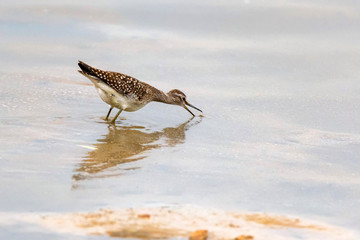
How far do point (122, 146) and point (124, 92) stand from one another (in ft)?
5.21

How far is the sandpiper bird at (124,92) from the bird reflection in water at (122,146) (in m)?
0.48

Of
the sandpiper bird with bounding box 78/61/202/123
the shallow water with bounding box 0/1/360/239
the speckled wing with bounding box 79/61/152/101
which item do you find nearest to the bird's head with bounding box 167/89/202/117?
the sandpiper bird with bounding box 78/61/202/123

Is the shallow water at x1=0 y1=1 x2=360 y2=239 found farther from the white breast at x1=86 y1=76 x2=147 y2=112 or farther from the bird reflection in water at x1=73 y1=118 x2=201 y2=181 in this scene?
the white breast at x1=86 y1=76 x2=147 y2=112

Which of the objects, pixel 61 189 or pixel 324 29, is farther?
pixel 324 29

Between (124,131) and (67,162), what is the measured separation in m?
1.68

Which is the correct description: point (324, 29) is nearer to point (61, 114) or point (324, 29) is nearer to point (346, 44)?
point (346, 44)

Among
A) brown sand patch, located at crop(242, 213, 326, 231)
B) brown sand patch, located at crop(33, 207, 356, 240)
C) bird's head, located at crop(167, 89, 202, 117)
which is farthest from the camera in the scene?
bird's head, located at crop(167, 89, 202, 117)

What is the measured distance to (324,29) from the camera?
37.1ft

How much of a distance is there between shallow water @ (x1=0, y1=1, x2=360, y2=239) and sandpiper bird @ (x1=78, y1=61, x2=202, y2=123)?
19cm

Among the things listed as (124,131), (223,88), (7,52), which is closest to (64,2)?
(7,52)

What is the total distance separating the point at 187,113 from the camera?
9375mm

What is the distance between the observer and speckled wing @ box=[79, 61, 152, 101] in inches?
340

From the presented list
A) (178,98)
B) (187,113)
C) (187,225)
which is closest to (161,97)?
(178,98)

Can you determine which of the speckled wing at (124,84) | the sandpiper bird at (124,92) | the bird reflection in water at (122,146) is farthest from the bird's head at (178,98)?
the bird reflection in water at (122,146)
